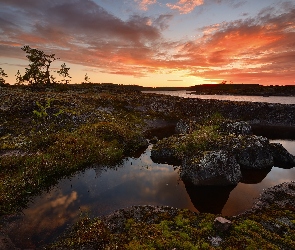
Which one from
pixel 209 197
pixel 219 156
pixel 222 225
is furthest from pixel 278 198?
pixel 222 225

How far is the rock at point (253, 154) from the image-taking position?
Answer: 77.5 ft

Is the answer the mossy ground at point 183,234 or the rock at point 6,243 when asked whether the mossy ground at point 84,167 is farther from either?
the rock at point 6,243

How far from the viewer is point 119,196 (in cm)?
1783

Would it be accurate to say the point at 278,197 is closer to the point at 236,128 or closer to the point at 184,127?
the point at 236,128

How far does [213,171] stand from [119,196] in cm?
843

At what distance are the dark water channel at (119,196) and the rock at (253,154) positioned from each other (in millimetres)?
1094

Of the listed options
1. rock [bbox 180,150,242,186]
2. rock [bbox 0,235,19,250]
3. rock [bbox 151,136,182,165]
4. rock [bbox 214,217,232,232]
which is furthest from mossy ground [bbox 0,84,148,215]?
rock [bbox 214,217,232,232]

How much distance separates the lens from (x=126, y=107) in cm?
5569

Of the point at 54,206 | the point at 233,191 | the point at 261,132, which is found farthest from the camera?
the point at 261,132

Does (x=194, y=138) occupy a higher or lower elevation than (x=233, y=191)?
higher

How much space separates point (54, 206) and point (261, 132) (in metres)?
39.7

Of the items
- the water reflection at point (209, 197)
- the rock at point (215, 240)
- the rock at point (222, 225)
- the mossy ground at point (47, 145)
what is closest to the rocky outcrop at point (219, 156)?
the water reflection at point (209, 197)

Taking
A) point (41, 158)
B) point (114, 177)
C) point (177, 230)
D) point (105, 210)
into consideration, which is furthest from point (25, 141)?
Result: point (177, 230)

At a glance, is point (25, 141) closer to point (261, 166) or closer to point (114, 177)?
point (114, 177)
